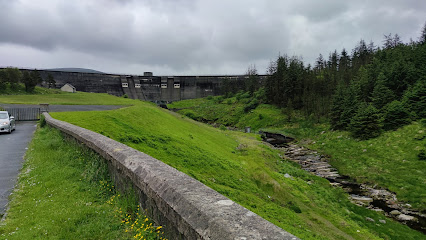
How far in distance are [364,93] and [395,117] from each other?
15.0 meters

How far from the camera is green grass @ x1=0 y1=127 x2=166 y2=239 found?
4695 millimetres

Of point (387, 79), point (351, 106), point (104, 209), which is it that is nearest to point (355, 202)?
point (104, 209)

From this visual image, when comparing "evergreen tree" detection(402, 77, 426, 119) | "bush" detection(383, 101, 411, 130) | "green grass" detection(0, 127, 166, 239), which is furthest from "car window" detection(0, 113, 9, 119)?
"evergreen tree" detection(402, 77, 426, 119)

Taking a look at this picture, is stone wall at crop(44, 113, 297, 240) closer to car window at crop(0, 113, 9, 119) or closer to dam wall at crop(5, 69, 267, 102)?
car window at crop(0, 113, 9, 119)

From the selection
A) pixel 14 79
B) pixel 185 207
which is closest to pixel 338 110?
pixel 185 207

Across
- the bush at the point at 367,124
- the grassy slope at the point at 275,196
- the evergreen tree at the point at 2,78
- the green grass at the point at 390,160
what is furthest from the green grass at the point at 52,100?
the bush at the point at 367,124

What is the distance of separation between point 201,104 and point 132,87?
35.1m

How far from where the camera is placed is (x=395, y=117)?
116ft

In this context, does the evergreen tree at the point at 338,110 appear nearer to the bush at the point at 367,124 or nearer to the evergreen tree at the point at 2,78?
the bush at the point at 367,124

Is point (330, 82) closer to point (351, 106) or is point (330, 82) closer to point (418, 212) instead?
point (351, 106)

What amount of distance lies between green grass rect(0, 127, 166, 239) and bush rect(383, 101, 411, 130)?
3948 centimetres

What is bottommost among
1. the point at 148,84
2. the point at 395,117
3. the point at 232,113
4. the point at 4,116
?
the point at 232,113

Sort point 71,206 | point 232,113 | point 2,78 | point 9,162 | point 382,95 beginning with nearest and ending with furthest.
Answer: point 71,206, point 9,162, point 382,95, point 2,78, point 232,113

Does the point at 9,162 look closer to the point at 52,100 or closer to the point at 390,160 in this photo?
the point at 390,160
